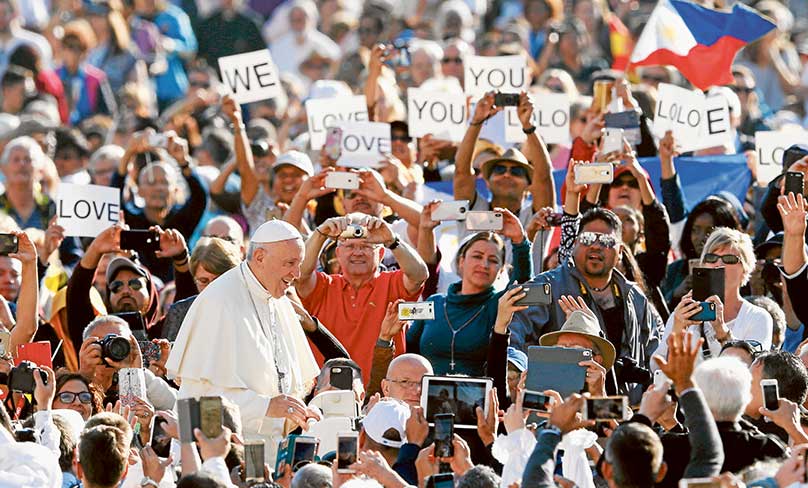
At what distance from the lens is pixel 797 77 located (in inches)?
756

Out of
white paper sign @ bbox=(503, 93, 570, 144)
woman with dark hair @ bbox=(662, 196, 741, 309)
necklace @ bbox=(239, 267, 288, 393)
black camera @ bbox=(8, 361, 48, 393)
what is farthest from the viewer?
white paper sign @ bbox=(503, 93, 570, 144)

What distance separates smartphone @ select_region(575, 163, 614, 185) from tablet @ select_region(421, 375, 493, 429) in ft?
9.21

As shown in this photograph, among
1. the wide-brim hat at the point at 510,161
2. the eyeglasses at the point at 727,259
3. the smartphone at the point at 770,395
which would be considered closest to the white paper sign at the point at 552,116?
the wide-brim hat at the point at 510,161

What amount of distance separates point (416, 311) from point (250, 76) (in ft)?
13.6

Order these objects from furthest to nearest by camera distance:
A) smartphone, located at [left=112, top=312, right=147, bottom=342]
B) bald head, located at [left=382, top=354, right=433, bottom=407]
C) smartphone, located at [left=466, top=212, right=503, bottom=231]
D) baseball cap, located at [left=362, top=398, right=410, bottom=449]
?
smartphone, located at [left=466, top=212, right=503, bottom=231] → smartphone, located at [left=112, top=312, right=147, bottom=342] → bald head, located at [left=382, top=354, right=433, bottom=407] → baseball cap, located at [left=362, top=398, right=410, bottom=449]

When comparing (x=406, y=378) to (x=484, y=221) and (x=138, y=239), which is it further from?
(x=138, y=239)

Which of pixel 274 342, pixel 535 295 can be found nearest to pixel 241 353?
pixel 274 342

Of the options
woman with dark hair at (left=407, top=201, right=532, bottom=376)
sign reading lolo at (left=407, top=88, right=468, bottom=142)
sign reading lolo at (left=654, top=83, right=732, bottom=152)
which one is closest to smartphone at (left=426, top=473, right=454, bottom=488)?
woman with dark hair at (left=407, top=201, right=532, bottom=376)

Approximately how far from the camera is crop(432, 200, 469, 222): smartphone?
12172 mm

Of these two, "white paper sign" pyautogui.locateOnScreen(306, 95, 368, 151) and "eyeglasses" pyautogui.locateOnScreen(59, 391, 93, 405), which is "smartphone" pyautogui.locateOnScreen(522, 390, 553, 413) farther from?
"white paper sign" pyautogui.locateOnScreen(306, 95, 368, 151)

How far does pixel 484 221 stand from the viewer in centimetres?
1197

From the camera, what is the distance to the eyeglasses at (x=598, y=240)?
37.6 ft

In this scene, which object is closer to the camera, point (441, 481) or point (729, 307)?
point (441, 481)

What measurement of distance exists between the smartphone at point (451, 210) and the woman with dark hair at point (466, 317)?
0.39 meters
